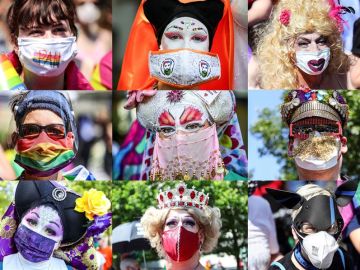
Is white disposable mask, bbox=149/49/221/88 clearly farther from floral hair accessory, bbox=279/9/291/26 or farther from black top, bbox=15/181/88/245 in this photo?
black top, bbox=15/181/88/245

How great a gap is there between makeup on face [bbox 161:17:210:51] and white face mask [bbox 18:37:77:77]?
548 mm

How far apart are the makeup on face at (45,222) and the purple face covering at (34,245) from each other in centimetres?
2

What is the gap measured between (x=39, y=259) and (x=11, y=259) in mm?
171

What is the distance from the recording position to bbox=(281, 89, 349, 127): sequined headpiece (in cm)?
564

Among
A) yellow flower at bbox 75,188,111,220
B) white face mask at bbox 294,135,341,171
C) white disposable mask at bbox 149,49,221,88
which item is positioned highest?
white disposable mask at bbox 149,49,221,88

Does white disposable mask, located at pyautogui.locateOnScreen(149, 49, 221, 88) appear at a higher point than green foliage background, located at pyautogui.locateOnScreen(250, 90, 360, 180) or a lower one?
higher

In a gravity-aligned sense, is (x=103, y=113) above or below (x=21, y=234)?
above

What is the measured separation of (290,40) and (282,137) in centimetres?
56

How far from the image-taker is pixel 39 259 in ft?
18.5

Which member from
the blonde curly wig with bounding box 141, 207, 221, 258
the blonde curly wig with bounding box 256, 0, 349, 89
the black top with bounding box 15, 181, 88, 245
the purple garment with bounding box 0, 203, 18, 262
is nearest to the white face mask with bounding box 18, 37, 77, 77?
the black top with bounding box 15, 181, 88, 245

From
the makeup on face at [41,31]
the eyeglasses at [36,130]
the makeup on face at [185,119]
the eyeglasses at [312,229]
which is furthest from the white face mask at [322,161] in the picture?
the makeup on face at [41,31]

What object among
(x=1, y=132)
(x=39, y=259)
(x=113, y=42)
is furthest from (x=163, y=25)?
(x=39, y=259)

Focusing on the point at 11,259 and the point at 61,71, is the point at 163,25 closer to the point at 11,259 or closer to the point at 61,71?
the point at 61,71

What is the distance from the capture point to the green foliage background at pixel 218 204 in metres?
5.68
